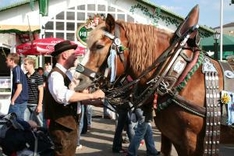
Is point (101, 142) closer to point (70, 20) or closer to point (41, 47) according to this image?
point (41, 47)

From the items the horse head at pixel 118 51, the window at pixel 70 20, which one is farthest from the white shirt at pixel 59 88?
the window at pixel 70 20

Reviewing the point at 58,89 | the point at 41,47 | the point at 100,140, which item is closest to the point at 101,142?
the point at 100,140

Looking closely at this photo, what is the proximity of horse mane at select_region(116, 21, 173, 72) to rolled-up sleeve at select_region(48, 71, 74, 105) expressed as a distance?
0.74m

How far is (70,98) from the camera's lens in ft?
10.9

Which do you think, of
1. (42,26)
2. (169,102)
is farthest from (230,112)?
(42,26)

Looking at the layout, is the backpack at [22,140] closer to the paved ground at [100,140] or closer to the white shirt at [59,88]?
the white shirt at [59,88]

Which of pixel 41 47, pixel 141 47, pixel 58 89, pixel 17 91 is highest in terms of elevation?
pixel 41 47

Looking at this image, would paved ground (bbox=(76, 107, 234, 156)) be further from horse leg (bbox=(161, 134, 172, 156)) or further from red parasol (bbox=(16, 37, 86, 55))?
red parasol (bbox=(16, 37, 86, 55))

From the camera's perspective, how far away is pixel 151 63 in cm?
290

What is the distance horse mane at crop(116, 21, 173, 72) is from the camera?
2869mm

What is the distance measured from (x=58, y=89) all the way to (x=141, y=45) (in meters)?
1.04

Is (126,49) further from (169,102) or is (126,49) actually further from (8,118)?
(8,118)

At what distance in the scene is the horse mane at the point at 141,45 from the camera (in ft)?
9.41

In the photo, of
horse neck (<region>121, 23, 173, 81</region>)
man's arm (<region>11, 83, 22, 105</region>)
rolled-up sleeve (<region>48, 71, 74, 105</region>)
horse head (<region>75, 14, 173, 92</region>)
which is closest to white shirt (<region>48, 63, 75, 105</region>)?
→ rolled-up sleeve (<region>48, 71, 74, 105</region>)
